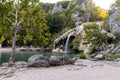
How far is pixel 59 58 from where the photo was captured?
64.2ft

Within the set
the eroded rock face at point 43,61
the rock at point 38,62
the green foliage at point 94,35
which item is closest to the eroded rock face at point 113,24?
the green foliage at point 94,35

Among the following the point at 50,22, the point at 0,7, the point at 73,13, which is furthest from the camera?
the point at 73,13

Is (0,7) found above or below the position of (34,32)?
above

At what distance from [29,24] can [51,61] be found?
421 centimetres

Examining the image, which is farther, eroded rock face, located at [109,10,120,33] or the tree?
eroded rock face, located at [109,10,120,33]

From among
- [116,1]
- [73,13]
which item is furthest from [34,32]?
[73,13]

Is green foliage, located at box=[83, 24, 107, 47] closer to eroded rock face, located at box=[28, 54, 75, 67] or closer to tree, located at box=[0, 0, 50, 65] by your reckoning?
tree, located at box=[0, 0, 50, 65]

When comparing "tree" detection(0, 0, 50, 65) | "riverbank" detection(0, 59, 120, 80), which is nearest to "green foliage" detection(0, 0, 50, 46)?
"tree" detection(0, 0, 50, 65)

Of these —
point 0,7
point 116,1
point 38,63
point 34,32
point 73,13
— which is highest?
point 73,13

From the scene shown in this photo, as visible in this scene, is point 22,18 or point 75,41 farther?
Answer: point 75,41

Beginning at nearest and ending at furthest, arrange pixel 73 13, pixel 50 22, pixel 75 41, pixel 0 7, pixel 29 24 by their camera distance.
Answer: pixel 0 7 < pixel 29 24 < pixel 75 41 < pixel 50 22 < pixel 73 13

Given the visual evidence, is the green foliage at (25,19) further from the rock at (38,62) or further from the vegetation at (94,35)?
the vegetation at (94,35)

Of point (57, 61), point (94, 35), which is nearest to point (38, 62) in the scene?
point (57, 61)

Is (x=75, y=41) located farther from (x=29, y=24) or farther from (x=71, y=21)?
(x=29, y=24)
